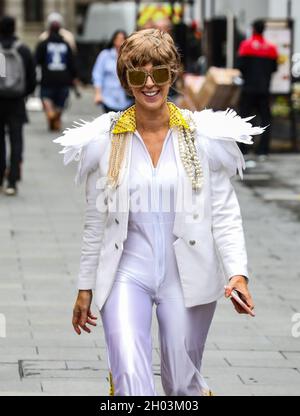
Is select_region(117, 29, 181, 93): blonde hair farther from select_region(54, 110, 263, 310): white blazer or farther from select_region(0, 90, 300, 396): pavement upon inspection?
select_region(0, 90, 300, 396): pavement

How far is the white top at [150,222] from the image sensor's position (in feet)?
16.2

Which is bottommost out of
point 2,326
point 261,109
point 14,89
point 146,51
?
point 261,109

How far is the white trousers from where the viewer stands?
474 cm

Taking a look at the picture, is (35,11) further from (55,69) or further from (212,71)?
A: (212,71)

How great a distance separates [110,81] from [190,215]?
1180 centimetres

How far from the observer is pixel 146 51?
16.0 ft

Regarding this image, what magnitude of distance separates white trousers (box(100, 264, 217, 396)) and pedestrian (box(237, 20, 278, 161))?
43.3 ft

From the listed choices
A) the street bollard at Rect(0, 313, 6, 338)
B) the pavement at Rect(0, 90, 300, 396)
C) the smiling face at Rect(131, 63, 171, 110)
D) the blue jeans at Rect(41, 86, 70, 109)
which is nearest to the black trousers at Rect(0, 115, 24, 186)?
the pavement at Rect(0, 90, 300, 396)

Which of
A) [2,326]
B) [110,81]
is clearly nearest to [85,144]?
[2,326]

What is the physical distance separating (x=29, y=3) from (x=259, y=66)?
4815 centimetres

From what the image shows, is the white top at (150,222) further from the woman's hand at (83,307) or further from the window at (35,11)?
the window at (35,11)

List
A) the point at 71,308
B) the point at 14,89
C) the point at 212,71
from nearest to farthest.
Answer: the point at 71,308 < the point at 14,89 < the point at 212,71
